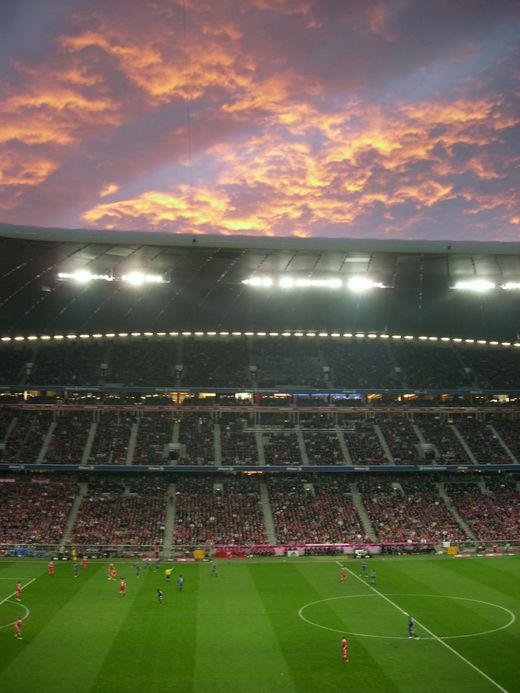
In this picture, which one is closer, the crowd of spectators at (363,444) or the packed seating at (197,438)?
the packed seating at (197,438)

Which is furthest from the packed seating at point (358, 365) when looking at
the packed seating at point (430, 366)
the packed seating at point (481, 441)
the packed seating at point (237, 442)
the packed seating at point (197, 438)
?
the packed seating at point (197, 438)

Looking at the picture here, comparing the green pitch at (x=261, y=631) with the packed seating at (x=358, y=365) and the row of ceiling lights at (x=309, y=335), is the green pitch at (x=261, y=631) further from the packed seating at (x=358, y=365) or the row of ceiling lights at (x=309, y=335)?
the row of ceiling lights at (x=309, y=335)

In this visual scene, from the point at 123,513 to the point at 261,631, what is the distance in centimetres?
2554

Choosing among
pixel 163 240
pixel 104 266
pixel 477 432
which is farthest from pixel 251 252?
pixel 477 432

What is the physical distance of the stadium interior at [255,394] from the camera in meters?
43.7

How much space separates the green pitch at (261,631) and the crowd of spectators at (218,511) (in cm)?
746

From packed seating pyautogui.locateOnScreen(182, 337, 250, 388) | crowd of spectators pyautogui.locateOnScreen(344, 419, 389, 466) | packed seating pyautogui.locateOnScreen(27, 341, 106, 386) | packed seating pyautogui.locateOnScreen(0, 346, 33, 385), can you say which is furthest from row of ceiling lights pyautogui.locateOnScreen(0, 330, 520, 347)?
crowd of spectators pyautogui.locateOnScreen(344, 419, 389, 466)

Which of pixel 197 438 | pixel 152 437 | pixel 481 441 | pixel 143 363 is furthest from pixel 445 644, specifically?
pixel 143 363

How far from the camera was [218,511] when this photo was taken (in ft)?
164

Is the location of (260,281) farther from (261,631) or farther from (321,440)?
(261,631)

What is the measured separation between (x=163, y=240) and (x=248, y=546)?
2333cm

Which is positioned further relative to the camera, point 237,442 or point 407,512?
point 237,442

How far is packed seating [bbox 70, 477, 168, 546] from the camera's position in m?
46.0

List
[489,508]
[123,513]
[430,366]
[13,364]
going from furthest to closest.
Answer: [430,366] < [13,364] < [489,508] < [123,513]
